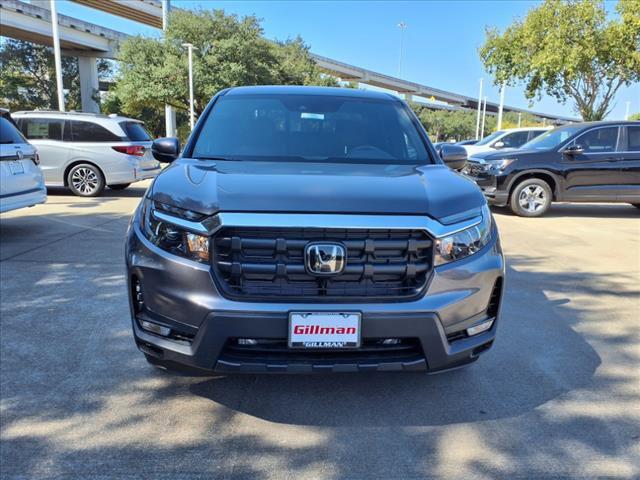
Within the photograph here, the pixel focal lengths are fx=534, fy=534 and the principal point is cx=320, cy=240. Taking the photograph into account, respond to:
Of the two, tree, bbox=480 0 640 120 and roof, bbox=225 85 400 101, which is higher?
tree, bbox=480 0 640 120

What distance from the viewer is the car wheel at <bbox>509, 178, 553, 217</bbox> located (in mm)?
9875

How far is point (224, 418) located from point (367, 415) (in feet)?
2.52

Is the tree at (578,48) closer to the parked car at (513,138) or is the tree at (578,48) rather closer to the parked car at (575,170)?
the parked car at (513,138)

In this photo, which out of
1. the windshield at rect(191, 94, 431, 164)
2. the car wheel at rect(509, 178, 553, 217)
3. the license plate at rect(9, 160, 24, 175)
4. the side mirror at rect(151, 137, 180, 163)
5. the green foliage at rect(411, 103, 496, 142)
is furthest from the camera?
the green foliage at rect(411, 103, 496, 142)

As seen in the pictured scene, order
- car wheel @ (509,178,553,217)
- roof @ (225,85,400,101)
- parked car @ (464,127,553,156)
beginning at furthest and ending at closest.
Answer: parked car @ (464,127,553,156) < car wheel @ (509,178,553,217) < roof @ (225,85,400,101)

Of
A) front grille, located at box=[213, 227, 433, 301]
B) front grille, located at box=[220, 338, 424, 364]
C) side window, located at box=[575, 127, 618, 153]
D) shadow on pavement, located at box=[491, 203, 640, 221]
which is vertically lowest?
shadow on pavement, located at box=[491, 203, 640, 221]

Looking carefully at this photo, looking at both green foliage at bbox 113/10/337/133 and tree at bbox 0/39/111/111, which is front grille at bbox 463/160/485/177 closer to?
green foliage at bbox 113/10/337/133

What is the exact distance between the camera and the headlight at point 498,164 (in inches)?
387

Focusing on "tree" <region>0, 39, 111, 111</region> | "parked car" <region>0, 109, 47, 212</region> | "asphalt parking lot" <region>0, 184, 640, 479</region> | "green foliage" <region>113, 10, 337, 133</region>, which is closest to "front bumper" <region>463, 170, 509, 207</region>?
"asphalt parking lot" <region>0, 184, 640, 479</region>

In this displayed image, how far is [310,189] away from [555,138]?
895cm

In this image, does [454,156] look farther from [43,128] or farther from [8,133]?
[43,128]

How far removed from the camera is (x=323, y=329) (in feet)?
7.86

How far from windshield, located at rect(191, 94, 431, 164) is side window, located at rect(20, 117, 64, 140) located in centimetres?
872

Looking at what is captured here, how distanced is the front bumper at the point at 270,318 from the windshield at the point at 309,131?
3.75ft
